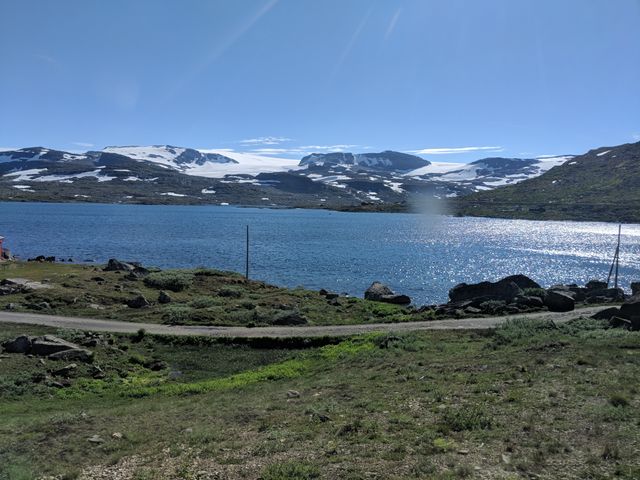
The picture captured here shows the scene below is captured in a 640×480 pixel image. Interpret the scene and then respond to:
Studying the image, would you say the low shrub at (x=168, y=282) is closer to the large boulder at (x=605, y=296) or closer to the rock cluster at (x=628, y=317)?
the rock cluster at (x=628, y=317)

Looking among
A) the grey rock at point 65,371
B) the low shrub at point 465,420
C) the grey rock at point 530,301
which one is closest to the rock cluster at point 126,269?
the grey rock at point 65,371

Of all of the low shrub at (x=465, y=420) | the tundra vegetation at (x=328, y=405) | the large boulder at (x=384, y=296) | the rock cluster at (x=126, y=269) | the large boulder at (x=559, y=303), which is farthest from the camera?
the rock cluster at (x=126, y=269)

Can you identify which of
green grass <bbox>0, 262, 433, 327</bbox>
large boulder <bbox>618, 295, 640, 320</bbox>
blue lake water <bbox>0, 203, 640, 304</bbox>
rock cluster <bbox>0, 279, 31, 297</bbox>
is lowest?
blue lake water <bbox>0, 203, 640, 304</bbox>

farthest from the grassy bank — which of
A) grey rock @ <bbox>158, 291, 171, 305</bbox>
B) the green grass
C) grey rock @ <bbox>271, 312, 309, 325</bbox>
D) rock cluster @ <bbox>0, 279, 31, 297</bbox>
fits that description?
rock cluster @ <bbox>0, 279, 31, 297</bbox>

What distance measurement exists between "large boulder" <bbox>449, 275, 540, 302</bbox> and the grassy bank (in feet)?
51.9

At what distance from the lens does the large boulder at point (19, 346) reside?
26.2 meters

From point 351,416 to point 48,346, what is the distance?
18.2 m

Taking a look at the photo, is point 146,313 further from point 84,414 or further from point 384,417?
point 384,417

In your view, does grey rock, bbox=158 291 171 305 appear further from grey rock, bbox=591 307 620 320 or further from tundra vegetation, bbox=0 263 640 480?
grey rock, bbox=591 307 620 320

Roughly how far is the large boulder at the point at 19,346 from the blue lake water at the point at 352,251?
40.6 metres

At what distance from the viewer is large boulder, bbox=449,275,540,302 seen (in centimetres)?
4294

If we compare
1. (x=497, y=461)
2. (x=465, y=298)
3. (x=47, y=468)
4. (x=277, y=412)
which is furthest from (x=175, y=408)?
(x=465, y=298)

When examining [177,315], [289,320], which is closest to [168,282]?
[177,315]

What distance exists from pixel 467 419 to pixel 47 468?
10536mm
